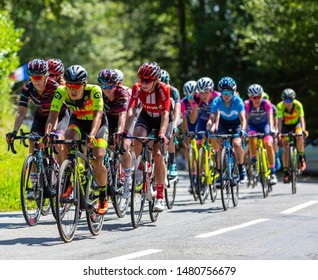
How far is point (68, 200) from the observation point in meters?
10.2

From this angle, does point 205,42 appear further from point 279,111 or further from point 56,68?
point 56,68

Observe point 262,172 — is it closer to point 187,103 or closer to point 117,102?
point 187,103

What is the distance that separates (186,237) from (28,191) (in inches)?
85.7

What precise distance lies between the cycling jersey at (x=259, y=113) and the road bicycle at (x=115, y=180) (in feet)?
19.1

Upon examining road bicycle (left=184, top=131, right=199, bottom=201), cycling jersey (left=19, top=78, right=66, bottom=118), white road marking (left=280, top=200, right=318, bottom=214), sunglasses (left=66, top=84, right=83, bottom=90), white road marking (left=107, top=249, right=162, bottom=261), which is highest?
cycling jersey (left=19, top=78, right=66, bottom=118)

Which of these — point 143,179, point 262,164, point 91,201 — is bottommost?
point 91,201

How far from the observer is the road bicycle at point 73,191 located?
10.1 meters

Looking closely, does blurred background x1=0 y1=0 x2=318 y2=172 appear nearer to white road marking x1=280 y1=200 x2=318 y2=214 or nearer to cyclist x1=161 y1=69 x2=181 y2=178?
cyclist x1=161 y1=69 x2=181 y2=178

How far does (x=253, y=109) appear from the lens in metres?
18.2

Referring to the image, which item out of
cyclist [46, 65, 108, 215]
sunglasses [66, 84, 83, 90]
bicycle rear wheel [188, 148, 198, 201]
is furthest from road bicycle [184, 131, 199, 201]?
sunglasses [66, 84, 83, 90]

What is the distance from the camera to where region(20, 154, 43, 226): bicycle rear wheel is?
11.5 metres

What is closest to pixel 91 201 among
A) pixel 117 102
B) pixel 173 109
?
pixel 117 102

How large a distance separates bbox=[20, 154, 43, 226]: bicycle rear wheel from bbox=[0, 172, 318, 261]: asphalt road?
18 cm
